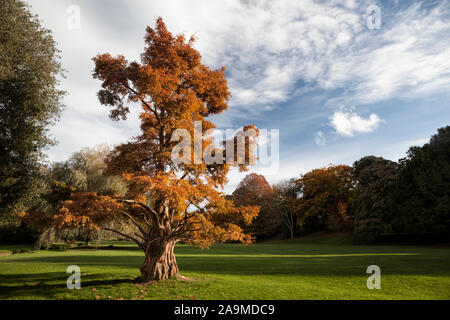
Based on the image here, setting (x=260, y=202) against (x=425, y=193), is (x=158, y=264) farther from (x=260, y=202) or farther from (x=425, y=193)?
(x=260, y=202)

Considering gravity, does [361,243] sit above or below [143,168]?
below

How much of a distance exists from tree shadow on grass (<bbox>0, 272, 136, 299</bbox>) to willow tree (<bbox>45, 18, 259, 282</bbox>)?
238cm

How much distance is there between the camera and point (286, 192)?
62.2m

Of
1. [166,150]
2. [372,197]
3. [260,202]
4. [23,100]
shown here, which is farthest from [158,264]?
[260,202]

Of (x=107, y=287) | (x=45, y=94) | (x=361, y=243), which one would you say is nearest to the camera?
(x=107, y=287)

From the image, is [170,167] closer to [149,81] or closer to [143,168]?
[143,168]

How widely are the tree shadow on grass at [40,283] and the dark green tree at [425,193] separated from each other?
35.6 metres

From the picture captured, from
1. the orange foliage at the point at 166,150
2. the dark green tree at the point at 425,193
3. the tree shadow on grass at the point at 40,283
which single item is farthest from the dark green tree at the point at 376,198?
the tree shadow on grass at the point at 40,283

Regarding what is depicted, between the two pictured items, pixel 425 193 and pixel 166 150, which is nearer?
pixel 166 150

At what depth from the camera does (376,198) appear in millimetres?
40250

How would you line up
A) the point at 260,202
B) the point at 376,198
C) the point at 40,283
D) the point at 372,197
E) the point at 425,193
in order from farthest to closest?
the point at 260,202 < the point at 372,197 < the point at 376,198 < the point at 425,193 < the point at 40,283

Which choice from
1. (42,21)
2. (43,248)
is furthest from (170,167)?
(43,248)

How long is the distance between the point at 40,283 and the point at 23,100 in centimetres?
931
